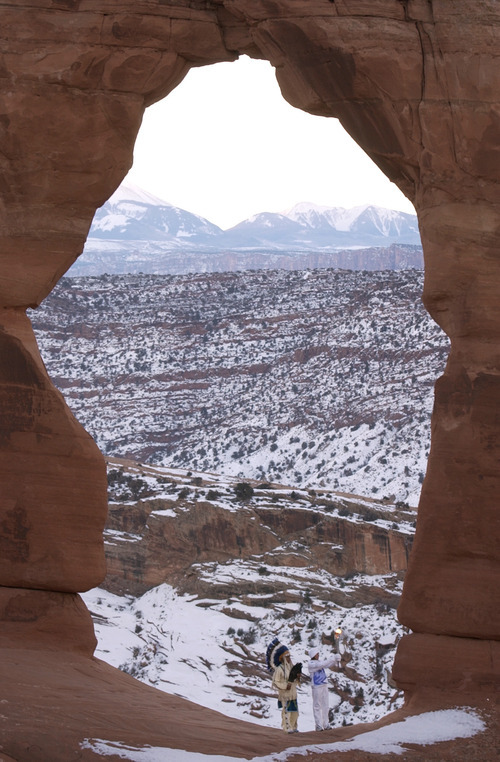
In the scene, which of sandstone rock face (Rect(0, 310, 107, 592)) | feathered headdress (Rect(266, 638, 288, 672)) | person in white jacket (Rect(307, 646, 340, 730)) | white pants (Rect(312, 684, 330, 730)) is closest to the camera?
sandstone rock face (Rect(0, 310, 107, 592))

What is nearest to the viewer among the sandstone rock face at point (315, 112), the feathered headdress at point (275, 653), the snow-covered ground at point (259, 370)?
the sandstone rock face at point (315, 112)

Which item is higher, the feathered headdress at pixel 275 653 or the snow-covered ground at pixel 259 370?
the snow-covered ground at pixel 259 370

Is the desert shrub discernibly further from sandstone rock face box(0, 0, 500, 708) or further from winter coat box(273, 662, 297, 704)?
sandstone rock face box(0, 0, 500, 708)

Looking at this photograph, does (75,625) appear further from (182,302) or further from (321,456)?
(182,302)

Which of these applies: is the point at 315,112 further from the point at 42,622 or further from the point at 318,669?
the point at 318,669

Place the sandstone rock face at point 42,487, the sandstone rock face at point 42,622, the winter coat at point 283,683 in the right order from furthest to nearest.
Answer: the winter coat at point 283,683 → the sandstone rock face at point 42,487 → the sandstone rock face at point 42,622

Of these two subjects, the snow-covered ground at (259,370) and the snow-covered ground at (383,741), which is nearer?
the snow-covered ground at (383,741)

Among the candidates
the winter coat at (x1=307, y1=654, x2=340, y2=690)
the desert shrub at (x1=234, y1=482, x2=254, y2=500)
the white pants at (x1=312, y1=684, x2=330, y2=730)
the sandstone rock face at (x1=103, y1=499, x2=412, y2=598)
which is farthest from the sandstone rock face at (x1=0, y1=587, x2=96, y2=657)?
the desert shrub at (x1=234, y1=482, x2=254, y2=500)

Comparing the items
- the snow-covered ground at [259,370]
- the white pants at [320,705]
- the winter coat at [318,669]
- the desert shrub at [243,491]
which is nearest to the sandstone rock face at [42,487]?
the winter coat at [318,669]

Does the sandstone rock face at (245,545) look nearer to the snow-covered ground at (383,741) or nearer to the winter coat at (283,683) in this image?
the winter coat at (283,683)
